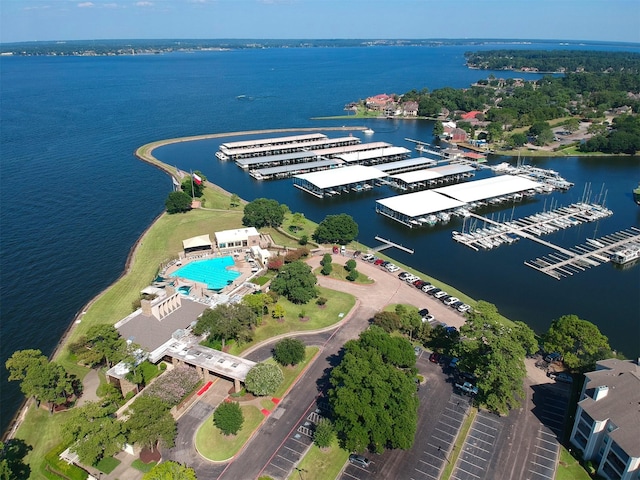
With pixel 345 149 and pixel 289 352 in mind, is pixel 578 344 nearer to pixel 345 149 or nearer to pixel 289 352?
pixel 289 352

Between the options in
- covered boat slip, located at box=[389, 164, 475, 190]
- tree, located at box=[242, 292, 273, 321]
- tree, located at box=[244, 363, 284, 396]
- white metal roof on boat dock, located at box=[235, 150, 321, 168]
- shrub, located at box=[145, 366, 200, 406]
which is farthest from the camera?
white metal roof on boat dock, located at box=[235, 150, 321, 168]

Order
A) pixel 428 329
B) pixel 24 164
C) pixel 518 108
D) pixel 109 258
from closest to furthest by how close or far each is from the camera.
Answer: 1. pixel 428 329
2. pixel 109 258
3. pixel 24 164
4. pixel 518 108

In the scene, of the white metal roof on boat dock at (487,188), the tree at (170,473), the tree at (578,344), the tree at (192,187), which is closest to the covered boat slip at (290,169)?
the tree at (192,187)

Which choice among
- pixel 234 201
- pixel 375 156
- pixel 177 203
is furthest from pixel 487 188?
pixel 177 203

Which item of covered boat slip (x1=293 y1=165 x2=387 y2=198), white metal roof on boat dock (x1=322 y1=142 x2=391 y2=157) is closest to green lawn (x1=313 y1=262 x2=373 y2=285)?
covered boat slip (x1=293 y1=165 x2=387 y2=198)

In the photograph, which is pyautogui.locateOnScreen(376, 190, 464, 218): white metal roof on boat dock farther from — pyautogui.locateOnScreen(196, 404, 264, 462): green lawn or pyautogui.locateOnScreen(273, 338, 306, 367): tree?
pyautogui.locateOnScreen(196, 404, 264, 462): green lawn

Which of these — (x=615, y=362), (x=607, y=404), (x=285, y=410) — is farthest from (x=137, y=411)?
(x=615, y=362)

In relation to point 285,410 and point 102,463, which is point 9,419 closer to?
point 102,463
